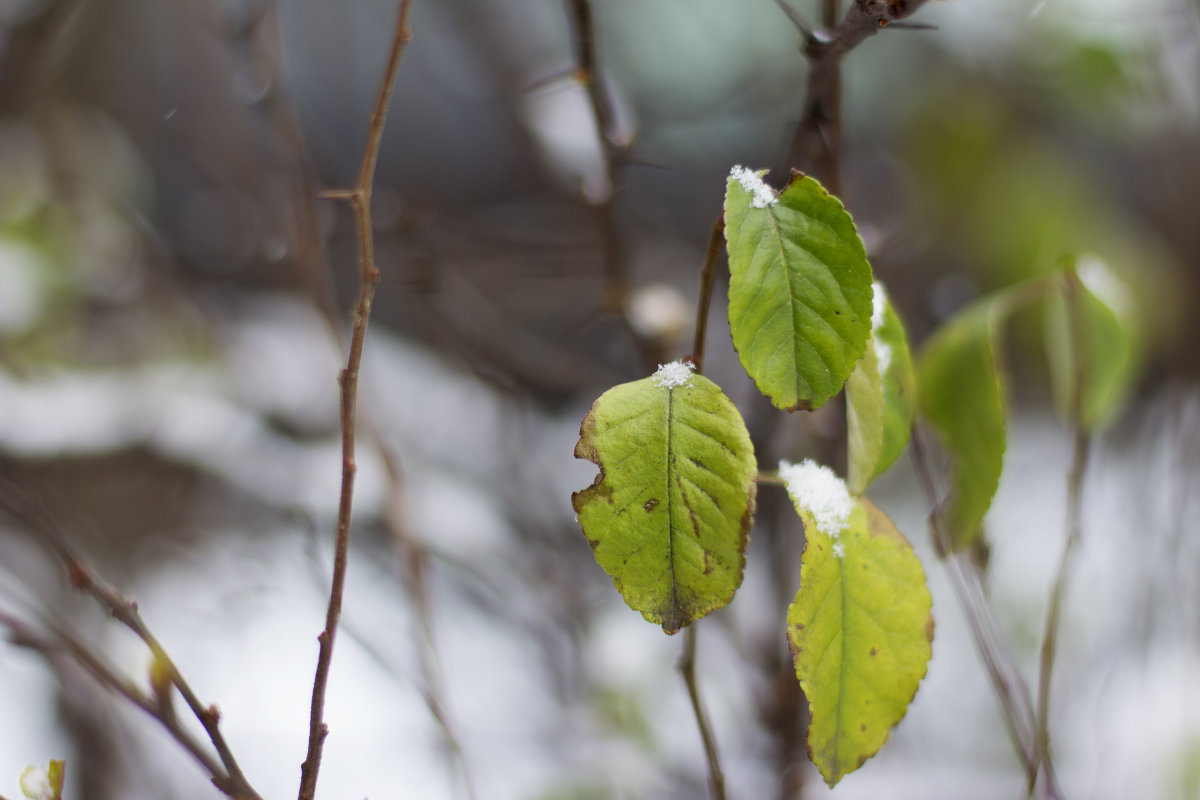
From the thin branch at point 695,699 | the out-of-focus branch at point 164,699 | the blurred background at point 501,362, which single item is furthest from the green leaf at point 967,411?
the out-of-focus branch at point 164,699

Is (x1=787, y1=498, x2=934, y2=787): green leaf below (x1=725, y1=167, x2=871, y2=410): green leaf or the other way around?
below

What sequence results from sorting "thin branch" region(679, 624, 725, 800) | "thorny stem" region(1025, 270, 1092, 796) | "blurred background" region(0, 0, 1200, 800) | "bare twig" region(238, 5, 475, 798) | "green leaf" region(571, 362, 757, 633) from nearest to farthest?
"green leaf" region(571, 362, 757, 633)
"thin branch" region(679, 624, 725, 800)
"thorny stem" region(1025, 270, 1092, 796)
"bare twig" region(238, 5, 475, 798)
"blurred background" region(0, 0, 1200, 800)

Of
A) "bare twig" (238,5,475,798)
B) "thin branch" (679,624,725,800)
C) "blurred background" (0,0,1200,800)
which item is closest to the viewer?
"thin branch" (679,624,725,800)

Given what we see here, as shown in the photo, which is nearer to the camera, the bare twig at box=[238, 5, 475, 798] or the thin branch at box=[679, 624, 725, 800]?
the thin branch at box=[679, 624, 725, 800]

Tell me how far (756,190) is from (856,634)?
0.20 m

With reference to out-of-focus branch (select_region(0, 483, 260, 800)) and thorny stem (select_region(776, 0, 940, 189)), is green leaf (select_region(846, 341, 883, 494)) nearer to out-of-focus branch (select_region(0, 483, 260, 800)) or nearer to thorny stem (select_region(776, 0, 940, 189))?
thorny stem (select_region(776, 0, 940, 189))

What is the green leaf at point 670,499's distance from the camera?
0.32m

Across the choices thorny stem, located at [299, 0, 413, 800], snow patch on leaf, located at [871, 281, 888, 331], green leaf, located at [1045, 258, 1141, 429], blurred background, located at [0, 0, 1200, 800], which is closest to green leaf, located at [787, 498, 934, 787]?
snow patch on leaf, located at [871, 281, 888, 331]

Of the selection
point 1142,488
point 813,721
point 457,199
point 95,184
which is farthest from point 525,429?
point 813,721

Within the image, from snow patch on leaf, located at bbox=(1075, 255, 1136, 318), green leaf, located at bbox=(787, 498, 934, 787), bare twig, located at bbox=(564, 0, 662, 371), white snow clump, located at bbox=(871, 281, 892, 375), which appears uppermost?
bare twig, located at bbox=(564, 0, 662, 371)

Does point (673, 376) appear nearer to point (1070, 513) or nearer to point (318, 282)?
point (1070, 513)

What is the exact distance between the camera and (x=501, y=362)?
139cm

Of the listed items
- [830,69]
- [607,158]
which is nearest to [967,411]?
[830,69]

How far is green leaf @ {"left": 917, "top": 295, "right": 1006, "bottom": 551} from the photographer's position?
1.60ft
